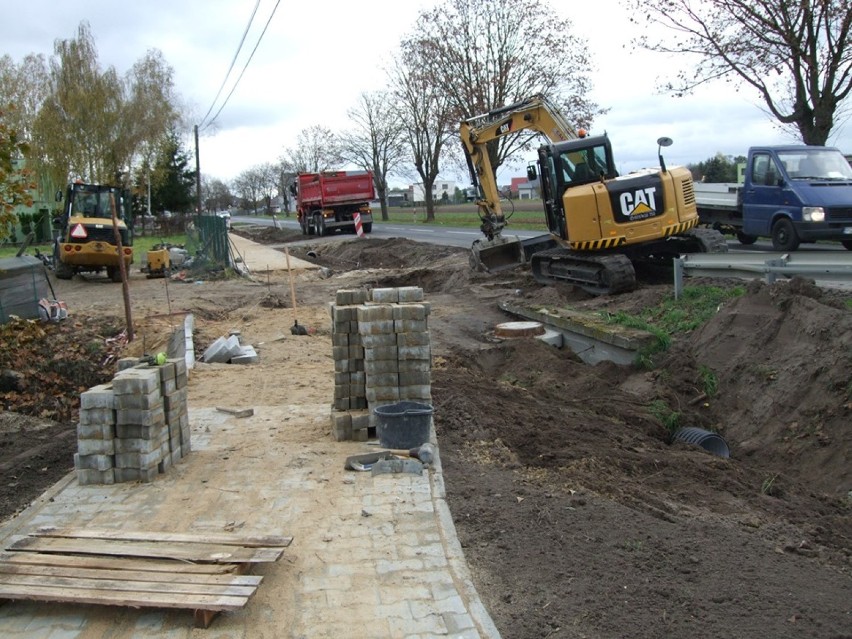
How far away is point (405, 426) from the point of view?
278 inches

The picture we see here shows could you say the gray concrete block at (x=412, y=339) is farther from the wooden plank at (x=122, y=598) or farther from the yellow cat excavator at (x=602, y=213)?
the yellow cat excavator at (x=602, y=213)

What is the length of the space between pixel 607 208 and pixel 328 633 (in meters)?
12.1

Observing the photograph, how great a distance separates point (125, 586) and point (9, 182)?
8462 millimetres

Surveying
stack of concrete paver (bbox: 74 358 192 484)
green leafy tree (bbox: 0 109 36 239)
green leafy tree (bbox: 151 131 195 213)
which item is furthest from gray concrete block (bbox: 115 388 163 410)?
green leafy tree (bbox: 151 131 195 213)

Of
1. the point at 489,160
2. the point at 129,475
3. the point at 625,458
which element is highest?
the point at 489,160

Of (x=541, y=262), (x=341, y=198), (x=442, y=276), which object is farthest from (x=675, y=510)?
(x=341, y=198)

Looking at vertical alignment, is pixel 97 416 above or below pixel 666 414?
above

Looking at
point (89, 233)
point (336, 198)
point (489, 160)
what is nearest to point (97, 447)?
point (489, 160)

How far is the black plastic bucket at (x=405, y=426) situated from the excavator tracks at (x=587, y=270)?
8333 millimetres

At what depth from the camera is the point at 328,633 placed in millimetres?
4238

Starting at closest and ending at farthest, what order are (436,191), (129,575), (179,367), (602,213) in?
(129,575) → (179,367) → (602,213) → (436,191)

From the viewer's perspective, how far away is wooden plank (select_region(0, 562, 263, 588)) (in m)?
4.55

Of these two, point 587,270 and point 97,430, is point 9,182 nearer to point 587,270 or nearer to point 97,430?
point 97,430

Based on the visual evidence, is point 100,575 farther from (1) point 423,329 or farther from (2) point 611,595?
(1) point 423,329
